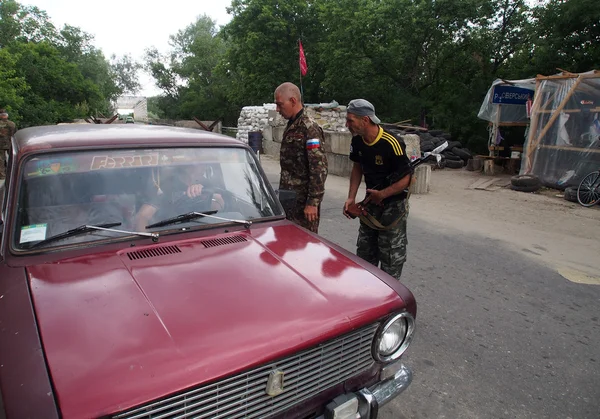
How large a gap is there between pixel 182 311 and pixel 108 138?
1.41 meters

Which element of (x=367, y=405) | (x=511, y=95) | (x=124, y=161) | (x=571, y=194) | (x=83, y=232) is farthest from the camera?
(x=511, y=95)

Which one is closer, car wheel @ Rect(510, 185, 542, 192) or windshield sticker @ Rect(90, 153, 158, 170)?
windshield sticker @ Rect(90, 153, 158, 170)

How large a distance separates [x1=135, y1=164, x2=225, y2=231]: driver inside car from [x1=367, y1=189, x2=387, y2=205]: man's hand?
1.33 m

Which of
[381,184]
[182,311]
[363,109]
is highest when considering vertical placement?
[363,109]

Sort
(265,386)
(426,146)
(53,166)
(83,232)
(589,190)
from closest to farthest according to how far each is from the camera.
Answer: (265,386) < (83,232) < (53,166) < (589,190) < (426,146)

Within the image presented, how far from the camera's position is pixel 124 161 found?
2.41m

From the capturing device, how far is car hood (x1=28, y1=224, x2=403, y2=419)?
53.1 inches

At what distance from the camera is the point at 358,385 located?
77.1 inches

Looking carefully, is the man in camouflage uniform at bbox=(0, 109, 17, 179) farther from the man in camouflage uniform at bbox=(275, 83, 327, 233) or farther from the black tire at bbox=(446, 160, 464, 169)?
the black tire at bbox=(446, 160, 464, 169)

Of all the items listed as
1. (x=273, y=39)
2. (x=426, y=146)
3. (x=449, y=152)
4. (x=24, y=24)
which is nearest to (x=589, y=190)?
(x=426, y=146)

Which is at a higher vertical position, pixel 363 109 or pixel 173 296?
pixel 363 109

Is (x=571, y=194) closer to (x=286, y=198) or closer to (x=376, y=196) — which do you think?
(x=376, y=196)

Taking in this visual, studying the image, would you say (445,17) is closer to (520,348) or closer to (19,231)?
(520,348)

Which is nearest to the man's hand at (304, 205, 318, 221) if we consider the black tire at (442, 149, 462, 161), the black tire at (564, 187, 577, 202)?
the black tire at (564, 187, 577, 202)
